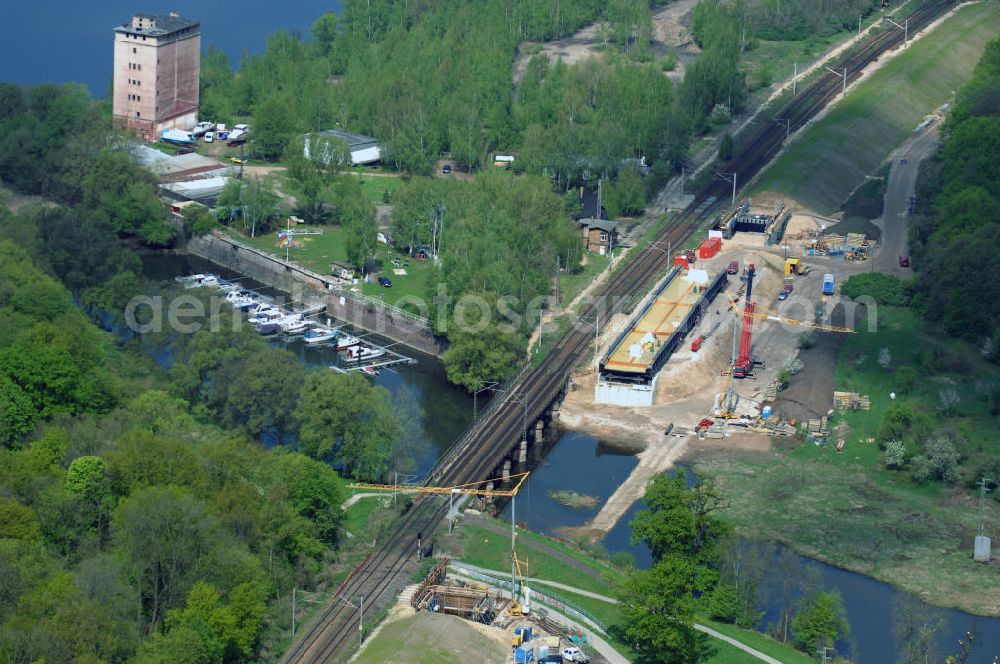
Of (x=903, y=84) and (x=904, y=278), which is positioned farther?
(x=903, y=84)

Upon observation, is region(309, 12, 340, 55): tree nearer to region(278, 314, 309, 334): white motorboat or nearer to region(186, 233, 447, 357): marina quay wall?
region(186, 233, 447, 357): marina quay wall

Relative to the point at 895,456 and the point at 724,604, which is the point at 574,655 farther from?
the point at 895,456

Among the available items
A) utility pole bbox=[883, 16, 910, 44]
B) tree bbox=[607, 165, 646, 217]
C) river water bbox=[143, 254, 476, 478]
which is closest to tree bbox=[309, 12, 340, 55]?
tree bbox=[607, 165, 646, 217]

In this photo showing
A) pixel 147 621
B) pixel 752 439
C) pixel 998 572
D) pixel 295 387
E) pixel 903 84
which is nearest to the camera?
pixel 147 621

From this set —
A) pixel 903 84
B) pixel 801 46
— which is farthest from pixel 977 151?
pixel 801 46

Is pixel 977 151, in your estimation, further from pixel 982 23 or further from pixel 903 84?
pixel 982 23

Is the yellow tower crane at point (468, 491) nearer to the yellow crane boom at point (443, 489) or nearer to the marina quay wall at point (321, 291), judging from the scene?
the yellow crane boom at point (443, 489)

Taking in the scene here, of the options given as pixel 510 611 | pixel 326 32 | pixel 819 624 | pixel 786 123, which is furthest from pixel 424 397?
pixel 326 32
